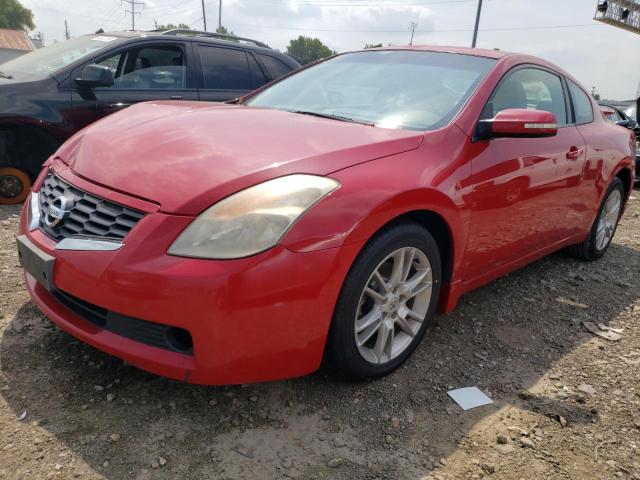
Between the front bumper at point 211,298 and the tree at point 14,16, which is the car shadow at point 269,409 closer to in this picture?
the front bumper at point 211,298

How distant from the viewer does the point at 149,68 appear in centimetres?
505

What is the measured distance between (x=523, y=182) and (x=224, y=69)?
3.63 meters

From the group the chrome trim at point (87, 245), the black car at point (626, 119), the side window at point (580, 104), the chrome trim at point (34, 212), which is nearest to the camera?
the chrome trim at point (87, 245)

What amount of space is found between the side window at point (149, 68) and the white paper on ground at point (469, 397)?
403 centimetres

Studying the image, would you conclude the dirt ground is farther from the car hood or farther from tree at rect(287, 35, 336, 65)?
tree at rect(287, 35, 336, 65)

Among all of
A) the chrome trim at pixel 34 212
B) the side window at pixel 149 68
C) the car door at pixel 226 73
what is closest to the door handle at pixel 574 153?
the chrome trim at pixel 34 212

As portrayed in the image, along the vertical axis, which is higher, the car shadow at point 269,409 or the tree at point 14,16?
the tree at point 14,16

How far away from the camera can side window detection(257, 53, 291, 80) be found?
5.78m

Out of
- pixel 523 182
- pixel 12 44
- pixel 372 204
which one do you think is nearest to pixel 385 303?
pixel 372 204

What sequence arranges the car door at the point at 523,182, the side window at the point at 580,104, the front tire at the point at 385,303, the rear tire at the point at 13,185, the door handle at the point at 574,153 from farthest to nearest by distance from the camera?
the rear tire at the point at 13,185
the side window at the point at 580,104
the door handle at the point at 574,153
the car door at the point at 523,182
the front tire at the point at 385,303

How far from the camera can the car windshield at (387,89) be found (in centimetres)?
267

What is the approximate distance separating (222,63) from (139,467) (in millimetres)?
4486

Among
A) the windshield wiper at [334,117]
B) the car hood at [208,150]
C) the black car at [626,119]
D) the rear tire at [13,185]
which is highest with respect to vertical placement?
the windshield wiper at [334,117]

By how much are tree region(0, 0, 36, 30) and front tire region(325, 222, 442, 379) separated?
84.1 metres
